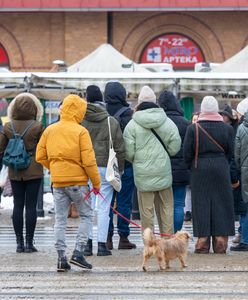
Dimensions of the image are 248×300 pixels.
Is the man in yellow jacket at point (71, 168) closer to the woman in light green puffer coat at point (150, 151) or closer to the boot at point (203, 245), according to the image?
the woman in light green puffer coat at point (150, 151)

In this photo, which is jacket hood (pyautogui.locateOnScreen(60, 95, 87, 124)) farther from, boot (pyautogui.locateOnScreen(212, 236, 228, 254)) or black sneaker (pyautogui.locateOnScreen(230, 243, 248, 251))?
black sneaker (pyautogui.locateOnScreen(230, 243, 248, 251))

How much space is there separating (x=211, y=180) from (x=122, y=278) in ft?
8.05

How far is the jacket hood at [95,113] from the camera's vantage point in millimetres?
12852

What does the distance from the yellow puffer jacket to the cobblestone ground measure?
99 centimetres

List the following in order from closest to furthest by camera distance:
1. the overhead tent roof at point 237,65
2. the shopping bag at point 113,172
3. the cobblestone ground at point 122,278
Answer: the cobblestone ground at point 122,278 → the shopping bag at point 113,172 → the overhead tent roof at point 237,65

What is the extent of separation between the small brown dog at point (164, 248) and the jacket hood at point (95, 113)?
1.84 m

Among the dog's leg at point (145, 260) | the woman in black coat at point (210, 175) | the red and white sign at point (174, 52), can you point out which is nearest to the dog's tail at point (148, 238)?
the dog's leg at point (145, 260)

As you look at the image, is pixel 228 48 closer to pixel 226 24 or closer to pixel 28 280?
pixel 226 24

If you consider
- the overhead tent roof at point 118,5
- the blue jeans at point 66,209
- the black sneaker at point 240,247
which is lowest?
the black sneaker at point 240,247

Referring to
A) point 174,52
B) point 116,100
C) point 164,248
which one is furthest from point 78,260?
point 174,52

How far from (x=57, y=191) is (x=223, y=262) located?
213cm

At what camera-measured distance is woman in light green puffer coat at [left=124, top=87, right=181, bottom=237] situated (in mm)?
12844

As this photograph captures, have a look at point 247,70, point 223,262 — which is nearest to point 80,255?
point 223,262

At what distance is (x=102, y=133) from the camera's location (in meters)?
12.9
